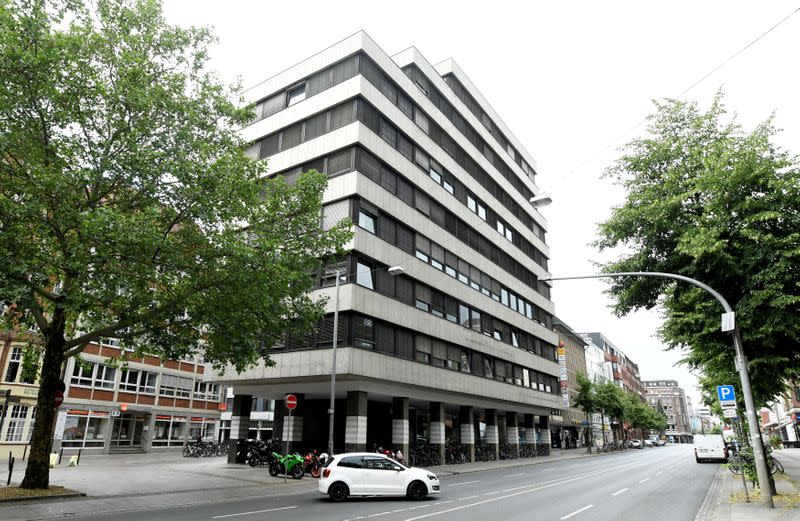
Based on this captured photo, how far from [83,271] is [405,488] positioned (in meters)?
10.9

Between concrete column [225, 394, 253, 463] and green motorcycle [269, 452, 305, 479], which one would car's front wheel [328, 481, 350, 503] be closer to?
green motorcycle [269, 452, 305, 479]

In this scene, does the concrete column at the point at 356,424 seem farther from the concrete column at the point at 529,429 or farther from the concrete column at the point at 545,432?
the concrete column at the point at 545,432

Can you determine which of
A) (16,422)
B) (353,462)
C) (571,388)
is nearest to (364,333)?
(353,462)

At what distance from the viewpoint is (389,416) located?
3291 cm

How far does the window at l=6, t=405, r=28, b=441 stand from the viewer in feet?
100

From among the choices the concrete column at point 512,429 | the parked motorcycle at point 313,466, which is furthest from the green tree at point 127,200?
the concrete column at point 512,429

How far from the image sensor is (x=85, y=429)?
35.9 m

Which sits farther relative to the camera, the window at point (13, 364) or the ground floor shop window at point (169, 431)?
the ground floor shop window at point (169, 431)

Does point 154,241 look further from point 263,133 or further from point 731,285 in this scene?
point 263,133

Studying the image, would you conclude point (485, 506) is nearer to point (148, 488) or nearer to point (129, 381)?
point (148, 488)

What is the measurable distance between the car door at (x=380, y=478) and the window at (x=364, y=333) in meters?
8.84

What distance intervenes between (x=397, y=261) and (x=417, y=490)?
14021 millimetres

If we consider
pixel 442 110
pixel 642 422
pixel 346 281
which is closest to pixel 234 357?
pixel 346 281

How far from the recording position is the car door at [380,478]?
15609mm
